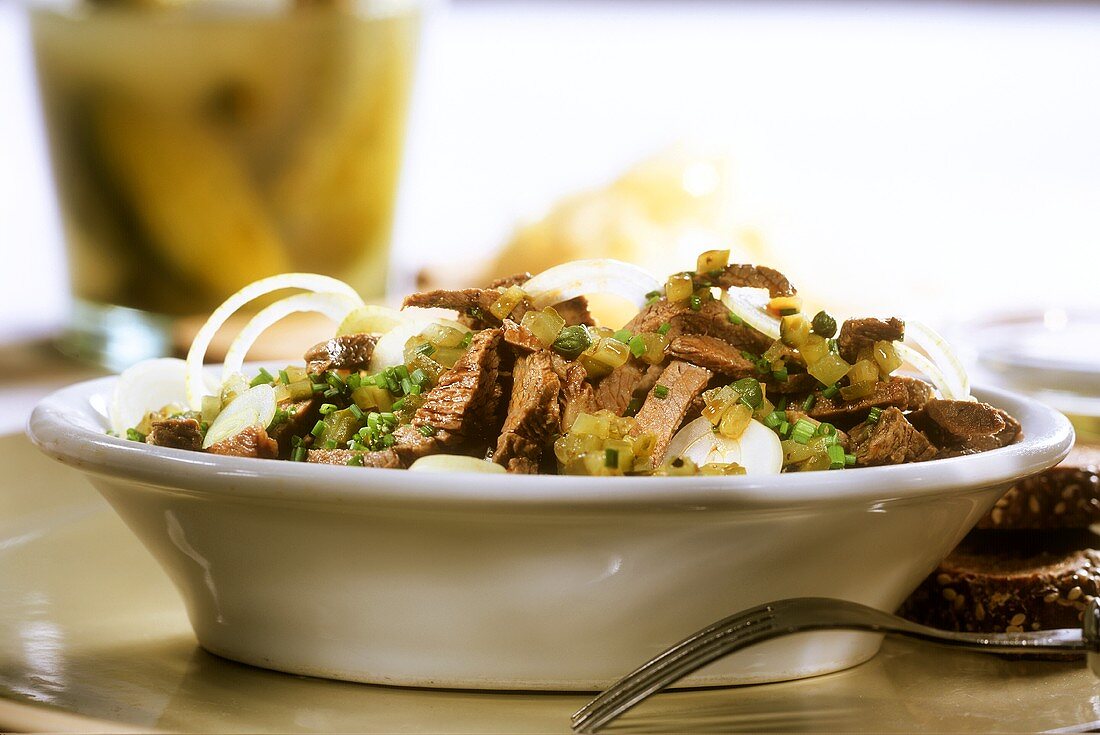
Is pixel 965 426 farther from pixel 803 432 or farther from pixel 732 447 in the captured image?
pixel 732 447

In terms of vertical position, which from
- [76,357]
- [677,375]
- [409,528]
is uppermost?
[677,375]

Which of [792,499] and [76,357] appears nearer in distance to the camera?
[792,499]

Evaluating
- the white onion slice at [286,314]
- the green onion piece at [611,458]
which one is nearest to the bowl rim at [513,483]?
the green onion piece at [611,458]

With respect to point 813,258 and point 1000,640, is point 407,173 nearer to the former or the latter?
point 813,258

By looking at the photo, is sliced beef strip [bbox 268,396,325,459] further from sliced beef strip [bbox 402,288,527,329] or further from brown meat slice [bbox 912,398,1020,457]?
brown meat slice [bbox 912,398,1020,457]

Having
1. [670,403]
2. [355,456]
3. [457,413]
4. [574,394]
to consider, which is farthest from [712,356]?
[355,456]

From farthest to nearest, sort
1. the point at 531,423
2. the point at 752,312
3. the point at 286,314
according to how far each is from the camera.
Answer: the point at 286,314 < the point at 752,312 < the point at 531,423

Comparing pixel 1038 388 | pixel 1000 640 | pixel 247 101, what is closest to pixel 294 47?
pixel 247 101

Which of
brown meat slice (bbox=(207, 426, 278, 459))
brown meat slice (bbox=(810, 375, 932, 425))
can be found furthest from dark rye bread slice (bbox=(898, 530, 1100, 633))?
brown meat slice (bbox=(207, 426, 278, 459))
